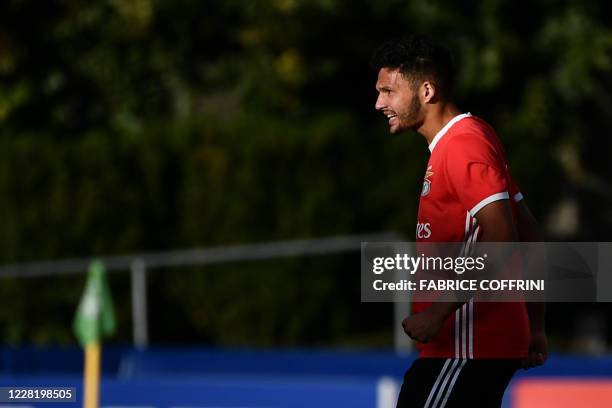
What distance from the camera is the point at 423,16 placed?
1486cm

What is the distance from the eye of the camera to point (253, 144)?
595 inches

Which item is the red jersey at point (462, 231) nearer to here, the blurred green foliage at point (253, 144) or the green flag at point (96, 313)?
the green flag at point (96, 313)

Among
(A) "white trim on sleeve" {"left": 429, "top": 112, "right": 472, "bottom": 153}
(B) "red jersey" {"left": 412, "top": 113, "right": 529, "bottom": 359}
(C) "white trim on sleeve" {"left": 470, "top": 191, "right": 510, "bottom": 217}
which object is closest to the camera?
(C) "white trim on sleeve" {"left": 470, "top": 191, "right": 510, "bottom": 217}

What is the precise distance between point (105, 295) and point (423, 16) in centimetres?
826

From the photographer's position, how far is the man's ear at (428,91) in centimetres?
450

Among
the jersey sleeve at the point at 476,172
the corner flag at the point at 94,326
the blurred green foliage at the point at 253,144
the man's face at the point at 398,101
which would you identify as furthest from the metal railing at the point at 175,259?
the jersey sleeve at the point at 476,172

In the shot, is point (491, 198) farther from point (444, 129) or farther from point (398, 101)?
point (398, 101)

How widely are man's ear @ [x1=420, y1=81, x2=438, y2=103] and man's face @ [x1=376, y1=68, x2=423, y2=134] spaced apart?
0.08 feet

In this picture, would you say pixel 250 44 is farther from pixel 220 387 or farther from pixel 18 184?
pixel 220 387

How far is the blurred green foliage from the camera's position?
14.8 m

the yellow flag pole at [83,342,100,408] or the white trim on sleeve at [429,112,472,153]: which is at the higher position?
the white trim on sleeve at [429,112,472,153]

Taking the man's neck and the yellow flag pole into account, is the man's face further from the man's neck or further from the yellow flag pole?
the yellow flag pole

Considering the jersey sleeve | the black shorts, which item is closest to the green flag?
the black shorts

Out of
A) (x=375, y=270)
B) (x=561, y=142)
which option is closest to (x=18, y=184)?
(x=561, y=142)
